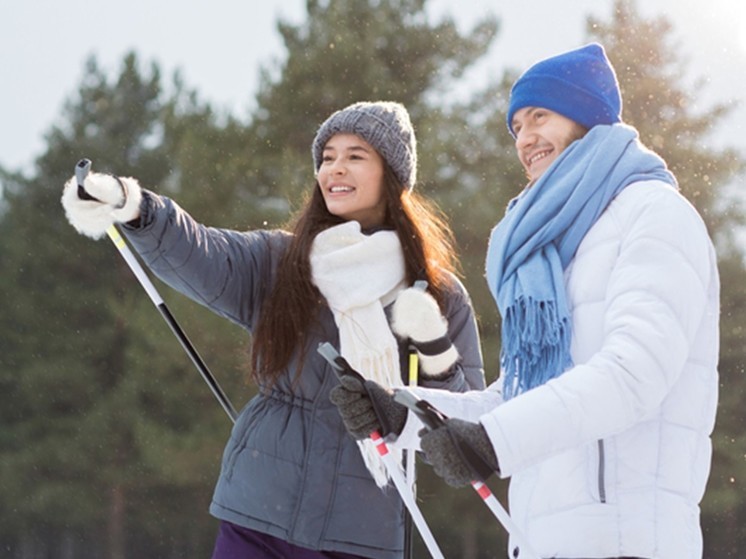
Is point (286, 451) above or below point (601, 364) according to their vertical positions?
above

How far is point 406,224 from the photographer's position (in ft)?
11.1

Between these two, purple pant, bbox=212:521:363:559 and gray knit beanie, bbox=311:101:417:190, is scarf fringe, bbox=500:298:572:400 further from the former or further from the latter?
gray knit beanie, bbox=311:101:417:190

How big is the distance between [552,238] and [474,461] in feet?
1.50

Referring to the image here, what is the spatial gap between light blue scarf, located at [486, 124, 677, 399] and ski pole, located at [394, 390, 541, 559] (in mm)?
214

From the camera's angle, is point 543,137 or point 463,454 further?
point 543,137

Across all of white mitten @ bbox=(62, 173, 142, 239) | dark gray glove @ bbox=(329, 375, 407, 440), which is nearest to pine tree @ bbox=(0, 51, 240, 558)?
white mitten @ bbox=(62, 173, 142, 239)

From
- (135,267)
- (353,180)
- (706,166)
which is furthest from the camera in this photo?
(706,166)

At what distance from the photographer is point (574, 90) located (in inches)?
84.9

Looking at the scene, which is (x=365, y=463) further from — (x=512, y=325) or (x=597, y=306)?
(x=597, y=306)

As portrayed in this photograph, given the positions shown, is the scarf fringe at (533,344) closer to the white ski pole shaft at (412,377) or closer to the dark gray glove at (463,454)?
the dark gray glove at (463,454)

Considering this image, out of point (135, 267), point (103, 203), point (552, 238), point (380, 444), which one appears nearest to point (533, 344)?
point (552, 238)

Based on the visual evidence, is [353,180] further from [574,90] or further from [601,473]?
[601,473]

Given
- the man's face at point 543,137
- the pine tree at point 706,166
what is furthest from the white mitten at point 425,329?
the pine tree at point 706,166

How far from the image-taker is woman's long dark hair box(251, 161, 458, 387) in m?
3.08
